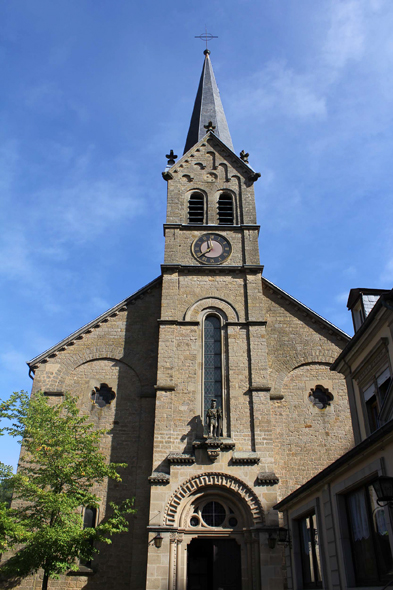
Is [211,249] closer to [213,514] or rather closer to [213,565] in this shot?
[213,514]

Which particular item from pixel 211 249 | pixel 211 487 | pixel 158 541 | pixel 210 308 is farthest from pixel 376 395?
pixel 211 249

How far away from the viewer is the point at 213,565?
56.9ft

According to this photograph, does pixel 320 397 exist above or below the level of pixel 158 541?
above

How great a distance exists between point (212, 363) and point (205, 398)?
1.59 metres

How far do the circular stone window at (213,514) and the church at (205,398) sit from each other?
4 centimetres

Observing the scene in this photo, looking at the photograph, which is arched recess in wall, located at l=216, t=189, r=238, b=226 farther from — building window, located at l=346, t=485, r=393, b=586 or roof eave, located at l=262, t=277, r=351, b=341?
building window, located at l=346, t=485, r=393, b=586

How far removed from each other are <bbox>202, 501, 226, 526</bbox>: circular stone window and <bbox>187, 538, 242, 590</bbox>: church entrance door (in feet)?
2.19

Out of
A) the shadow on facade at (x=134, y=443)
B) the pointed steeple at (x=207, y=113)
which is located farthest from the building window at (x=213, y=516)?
the pointed steeple at (x=207, y=113)

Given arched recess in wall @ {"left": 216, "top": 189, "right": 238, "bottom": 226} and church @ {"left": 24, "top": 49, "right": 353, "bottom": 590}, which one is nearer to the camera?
church @ {"left": 24, "top": 49, "right": 353, "bottom": 590}

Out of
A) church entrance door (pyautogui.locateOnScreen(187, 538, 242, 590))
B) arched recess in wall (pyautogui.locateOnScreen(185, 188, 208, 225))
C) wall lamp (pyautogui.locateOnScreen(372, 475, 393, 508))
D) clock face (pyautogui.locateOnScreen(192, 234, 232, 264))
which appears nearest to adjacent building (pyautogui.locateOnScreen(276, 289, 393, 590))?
wall lamp (pyautogui.locateOnScreen(372, 475, 393, 508))

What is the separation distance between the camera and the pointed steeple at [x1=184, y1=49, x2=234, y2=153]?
1232 inches

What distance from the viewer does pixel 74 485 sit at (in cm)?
1595

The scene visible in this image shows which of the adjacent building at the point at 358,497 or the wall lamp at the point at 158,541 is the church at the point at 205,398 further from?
the adjacent building at the point at 358,497

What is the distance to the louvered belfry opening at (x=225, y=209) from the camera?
2541 cm
